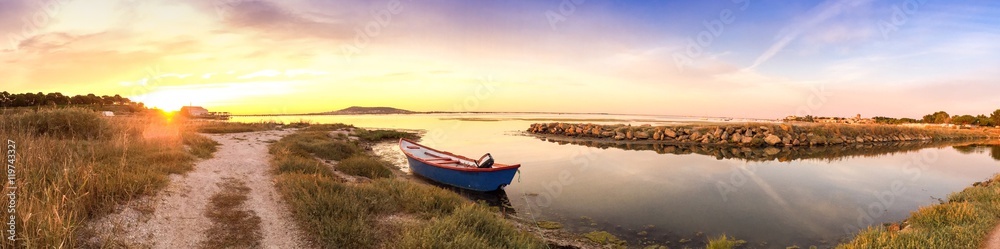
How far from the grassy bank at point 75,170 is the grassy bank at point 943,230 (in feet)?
43.0

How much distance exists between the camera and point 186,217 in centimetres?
733

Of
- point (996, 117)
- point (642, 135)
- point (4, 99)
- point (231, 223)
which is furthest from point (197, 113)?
point (996, 117)

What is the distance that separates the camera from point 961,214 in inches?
364

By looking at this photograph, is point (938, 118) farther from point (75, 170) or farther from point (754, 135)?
point (75, 170)

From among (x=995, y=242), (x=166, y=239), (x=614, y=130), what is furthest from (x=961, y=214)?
(x=614, y=130)

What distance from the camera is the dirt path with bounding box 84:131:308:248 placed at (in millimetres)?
6254

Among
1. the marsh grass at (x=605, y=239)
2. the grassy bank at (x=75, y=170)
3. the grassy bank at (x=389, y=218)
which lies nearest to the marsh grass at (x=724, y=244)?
the marsh grass at (x=605, y=239)

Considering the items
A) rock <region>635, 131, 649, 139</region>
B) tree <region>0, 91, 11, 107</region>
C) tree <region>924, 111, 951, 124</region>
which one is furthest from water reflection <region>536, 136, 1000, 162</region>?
tree <region>0, 91, 11, 107</region>

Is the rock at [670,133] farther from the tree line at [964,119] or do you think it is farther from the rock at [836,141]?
the tree line at [964,119]

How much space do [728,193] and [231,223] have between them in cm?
1684

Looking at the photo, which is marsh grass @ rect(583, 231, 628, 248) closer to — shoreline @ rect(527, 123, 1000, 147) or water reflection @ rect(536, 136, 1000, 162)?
water reflection @ rect(536, 136, 1000, 162)

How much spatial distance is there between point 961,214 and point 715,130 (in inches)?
1264

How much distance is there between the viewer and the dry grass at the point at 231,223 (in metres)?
6.64

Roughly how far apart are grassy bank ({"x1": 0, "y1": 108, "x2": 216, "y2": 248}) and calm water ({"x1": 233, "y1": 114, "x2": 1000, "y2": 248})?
9660 mm
